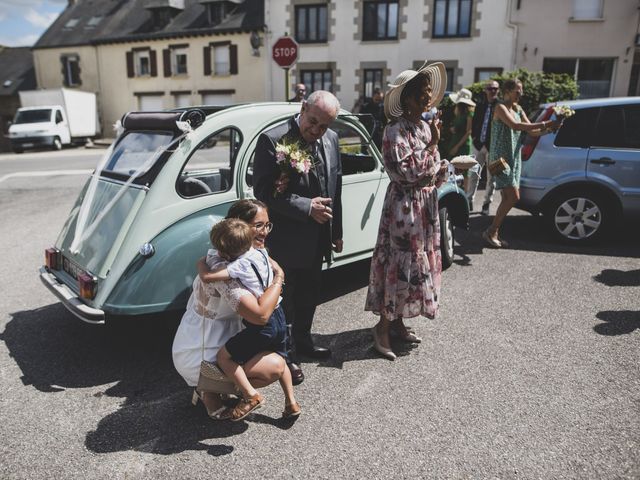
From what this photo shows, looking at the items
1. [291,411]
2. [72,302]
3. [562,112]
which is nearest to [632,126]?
[562,112]

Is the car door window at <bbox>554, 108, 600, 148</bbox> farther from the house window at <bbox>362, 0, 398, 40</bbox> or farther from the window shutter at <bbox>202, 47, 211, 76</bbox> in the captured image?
the window shutter at <bbox>202, 47, 211, 76</bbox>

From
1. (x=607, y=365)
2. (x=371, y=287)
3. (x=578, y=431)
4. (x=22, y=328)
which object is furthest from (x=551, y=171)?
(x=22, y=328)

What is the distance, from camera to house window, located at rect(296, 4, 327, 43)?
75.8 feet

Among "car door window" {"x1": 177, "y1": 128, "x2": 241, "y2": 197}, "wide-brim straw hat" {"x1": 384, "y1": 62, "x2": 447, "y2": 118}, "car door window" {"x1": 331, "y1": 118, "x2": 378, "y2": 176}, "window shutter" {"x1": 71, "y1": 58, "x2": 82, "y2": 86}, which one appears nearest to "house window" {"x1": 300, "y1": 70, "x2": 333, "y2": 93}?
"window shutter" {"x1": 71, "y1": 58, "x2": 82, "y2": 86}

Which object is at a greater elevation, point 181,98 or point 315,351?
point 181,98

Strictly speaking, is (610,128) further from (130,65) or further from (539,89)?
(130,65)

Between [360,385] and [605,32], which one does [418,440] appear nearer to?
[360,385]

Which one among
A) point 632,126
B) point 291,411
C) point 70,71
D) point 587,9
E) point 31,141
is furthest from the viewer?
Answer: point 70,71

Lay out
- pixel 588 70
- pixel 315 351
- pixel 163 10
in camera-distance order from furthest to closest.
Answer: pixel 163 10
pixel 588 70
pixel 315 351

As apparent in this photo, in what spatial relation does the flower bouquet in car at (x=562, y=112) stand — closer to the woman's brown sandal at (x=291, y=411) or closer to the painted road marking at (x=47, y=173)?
the woman's brown sandal at (x=291, y=411)

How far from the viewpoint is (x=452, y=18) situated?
21.2m

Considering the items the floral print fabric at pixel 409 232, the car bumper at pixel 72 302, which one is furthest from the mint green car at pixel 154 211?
the floral print fabric at pixel 409 232

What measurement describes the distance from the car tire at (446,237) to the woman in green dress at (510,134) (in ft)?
3.73

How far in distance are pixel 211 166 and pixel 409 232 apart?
218 cm
